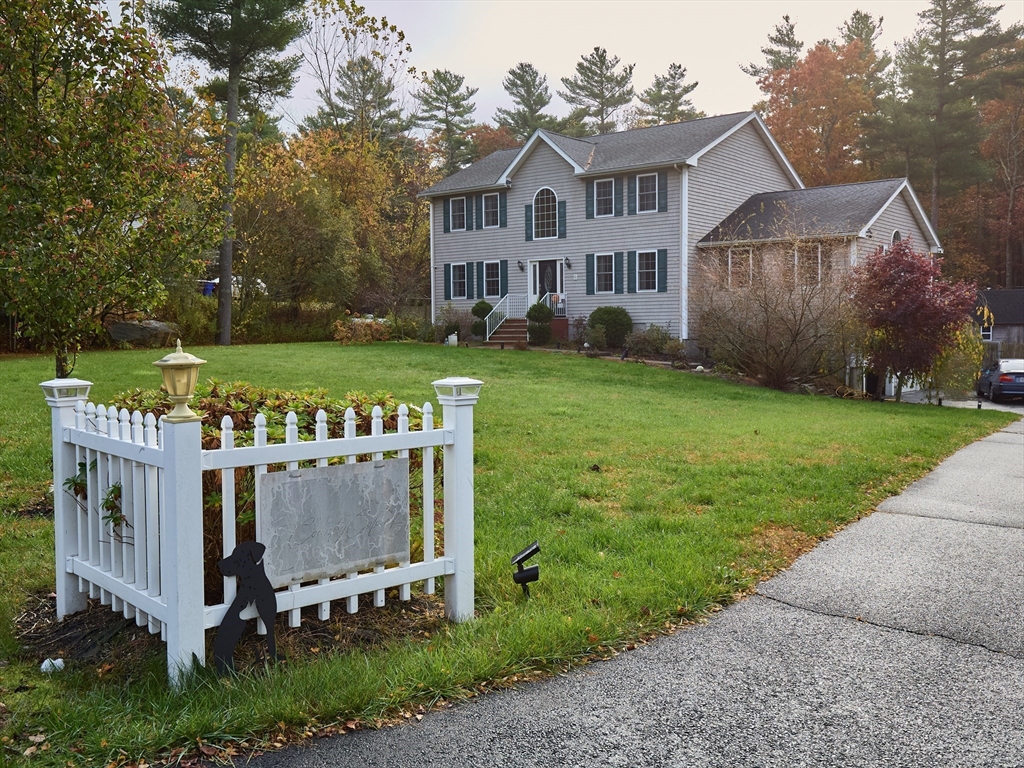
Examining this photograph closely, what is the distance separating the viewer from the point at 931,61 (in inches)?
1686

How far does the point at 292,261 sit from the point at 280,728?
28.2 m

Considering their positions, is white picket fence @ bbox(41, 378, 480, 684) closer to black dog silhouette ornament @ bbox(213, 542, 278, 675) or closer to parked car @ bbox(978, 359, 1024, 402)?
black dog silhouette ornament @ bbox(213, 542, 278, 675)

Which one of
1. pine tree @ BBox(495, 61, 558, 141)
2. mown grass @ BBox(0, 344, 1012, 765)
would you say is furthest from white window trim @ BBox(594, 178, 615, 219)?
pine tree @ BBox(495, 61, 558, 141)

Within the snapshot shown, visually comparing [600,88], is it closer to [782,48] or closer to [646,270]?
[782,48]

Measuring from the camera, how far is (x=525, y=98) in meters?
52.2

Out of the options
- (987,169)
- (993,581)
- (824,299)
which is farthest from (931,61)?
(993,581)

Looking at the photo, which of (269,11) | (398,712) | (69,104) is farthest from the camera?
(269,11)

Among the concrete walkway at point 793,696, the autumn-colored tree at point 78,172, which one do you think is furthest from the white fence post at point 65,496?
the concrete walkway at point 793,696

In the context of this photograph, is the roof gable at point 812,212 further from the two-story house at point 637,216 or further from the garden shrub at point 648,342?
the garden shrub at point 648,342

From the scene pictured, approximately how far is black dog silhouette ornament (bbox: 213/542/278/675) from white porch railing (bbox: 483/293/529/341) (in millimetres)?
24288

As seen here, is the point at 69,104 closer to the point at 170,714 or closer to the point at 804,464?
the point at 170,714

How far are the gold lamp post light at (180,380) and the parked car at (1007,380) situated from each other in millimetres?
22768

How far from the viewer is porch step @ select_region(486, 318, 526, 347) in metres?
26.9

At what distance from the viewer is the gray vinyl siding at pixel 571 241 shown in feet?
82.8
